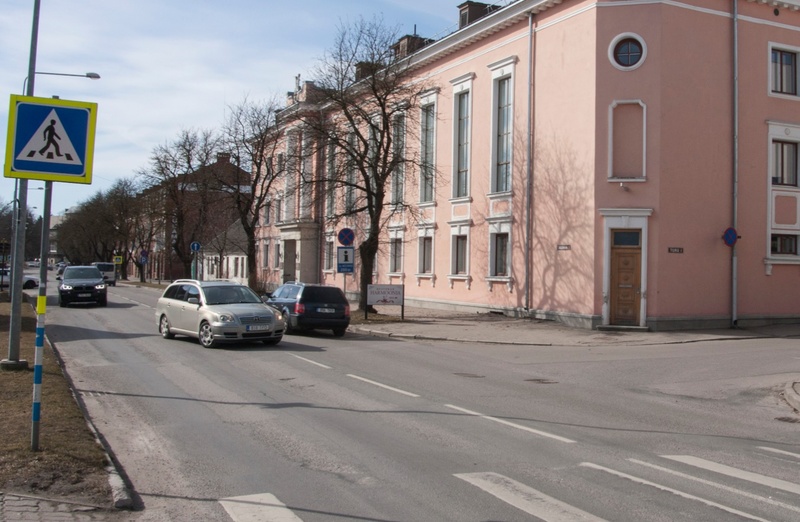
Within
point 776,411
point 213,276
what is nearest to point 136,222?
point 213,276

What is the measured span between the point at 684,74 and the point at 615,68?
2.26 metres

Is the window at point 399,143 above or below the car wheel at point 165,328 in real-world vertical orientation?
above

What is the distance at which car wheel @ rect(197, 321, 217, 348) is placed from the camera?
57.3ft

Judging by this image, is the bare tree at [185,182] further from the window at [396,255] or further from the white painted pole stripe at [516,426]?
the white painted pole stripe at [516,426]

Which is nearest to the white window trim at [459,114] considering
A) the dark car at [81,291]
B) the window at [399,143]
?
the window at [399,143]

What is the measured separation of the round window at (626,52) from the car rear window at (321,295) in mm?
11850

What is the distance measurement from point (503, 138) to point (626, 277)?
8.51 metres

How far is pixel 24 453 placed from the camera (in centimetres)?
664

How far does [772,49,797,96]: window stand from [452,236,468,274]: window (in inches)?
517

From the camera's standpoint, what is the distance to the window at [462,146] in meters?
32.2

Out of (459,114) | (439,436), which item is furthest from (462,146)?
(439,436)

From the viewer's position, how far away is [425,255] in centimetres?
3528

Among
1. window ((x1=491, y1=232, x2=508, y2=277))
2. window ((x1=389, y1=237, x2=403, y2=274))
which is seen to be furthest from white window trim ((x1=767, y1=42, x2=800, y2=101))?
window ((x1=389, y1=237, x2=403, y2=274))

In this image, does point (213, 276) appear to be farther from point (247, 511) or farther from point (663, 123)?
point (247, 511)
